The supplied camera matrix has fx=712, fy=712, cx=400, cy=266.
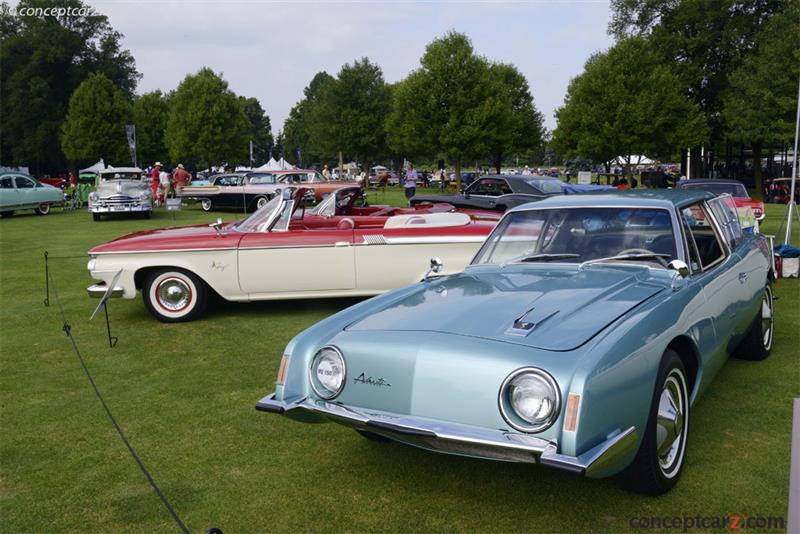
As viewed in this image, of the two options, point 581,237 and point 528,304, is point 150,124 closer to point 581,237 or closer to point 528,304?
point 581,237

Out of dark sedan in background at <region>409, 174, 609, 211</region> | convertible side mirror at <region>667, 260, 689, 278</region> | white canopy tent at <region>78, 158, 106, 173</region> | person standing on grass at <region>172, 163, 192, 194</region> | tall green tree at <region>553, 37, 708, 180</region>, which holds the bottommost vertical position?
convertible side mirror at <region>667, 260, 689, 278</region>

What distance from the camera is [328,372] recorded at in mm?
3523

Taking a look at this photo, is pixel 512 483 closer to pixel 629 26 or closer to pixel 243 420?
pixel 243 420

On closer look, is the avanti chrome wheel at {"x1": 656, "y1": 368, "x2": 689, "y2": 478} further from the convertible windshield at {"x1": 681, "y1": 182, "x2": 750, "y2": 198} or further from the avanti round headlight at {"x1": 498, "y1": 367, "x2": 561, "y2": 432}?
the convertible windshield at {"x1": 681, "y1": 182, "x2": 750, "y2": 198}

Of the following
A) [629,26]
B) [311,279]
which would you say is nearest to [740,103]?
[629,26]

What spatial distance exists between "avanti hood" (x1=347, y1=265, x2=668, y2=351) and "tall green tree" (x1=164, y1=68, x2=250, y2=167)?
54.2 meters

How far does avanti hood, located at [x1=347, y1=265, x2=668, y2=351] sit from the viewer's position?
3.26m

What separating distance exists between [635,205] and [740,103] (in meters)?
34.3

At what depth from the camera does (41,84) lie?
188 feet

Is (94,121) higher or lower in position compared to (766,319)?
higher

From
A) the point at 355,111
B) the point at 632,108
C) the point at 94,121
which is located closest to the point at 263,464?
the point at 632,108

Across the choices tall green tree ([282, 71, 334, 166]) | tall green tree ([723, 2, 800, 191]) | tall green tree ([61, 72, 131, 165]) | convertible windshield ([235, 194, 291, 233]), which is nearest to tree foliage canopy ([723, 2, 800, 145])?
tall green tree ([723, 2, 800, 191])

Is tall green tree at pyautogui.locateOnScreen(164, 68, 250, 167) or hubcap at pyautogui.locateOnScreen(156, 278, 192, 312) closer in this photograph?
hubcap at pyautogui.locateOnScreen(156, 278, 192, 312)

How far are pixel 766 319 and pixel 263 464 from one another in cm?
431
